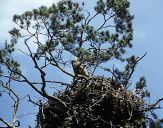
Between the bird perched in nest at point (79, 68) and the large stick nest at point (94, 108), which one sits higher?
the bird perched in nest at point (79, 68)

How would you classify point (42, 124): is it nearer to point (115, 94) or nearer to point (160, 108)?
point (115, 94)

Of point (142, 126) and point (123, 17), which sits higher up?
point (123, 17)

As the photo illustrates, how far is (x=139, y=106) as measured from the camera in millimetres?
11703

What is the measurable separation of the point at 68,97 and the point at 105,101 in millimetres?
776

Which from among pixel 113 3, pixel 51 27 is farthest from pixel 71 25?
pixel 113 3

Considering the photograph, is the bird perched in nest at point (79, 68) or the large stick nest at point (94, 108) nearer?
the large stick nest at point (94, 108)

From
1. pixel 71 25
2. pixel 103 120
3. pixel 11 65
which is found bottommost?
pixel 103 120

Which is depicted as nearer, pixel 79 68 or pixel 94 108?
pixel 94 108

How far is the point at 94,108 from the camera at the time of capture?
11.4m

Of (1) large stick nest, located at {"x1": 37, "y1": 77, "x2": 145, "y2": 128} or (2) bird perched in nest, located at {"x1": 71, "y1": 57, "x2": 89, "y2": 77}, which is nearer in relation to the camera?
(1) large stick nest, located at {"x1": 37, "y1": 77, "x2": 145, "y2": 128}

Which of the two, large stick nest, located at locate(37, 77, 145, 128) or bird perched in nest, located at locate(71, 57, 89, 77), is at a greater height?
bird perched in nest, located at locate(71, 57, 89, 77)

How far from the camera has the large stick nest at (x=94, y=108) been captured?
11.2 meters

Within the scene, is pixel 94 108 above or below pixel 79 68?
below

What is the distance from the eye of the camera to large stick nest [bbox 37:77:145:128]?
36.6ft
